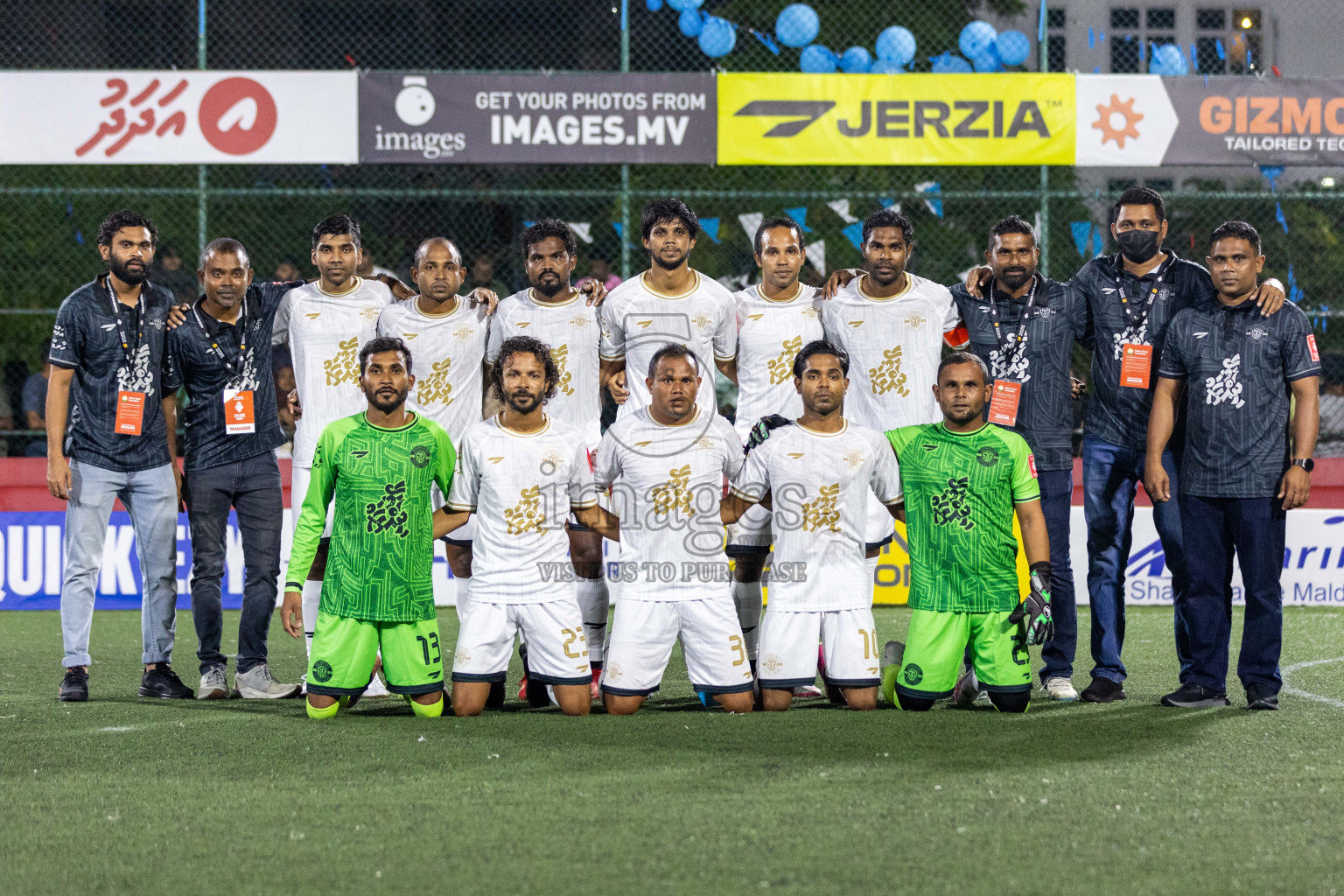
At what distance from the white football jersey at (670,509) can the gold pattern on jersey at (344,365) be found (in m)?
1.33

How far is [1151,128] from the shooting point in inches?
496

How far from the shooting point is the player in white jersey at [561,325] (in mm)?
6797

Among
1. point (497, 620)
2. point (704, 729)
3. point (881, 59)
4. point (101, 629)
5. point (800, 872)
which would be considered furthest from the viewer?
point (881, 59)

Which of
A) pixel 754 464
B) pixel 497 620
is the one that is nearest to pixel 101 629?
pixel 497 620

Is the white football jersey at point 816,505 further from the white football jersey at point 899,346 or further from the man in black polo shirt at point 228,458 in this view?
the man in black polo shirt at point 228,458

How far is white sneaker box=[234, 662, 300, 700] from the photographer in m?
6.70

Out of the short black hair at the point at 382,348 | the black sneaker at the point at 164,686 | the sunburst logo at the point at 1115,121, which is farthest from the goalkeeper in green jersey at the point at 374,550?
the sunburst logo at the point at 1115,121

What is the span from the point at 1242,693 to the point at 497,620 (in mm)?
3287

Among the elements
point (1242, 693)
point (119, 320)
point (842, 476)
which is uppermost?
point (119, 320)

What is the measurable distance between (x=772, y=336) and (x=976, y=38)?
10990mm

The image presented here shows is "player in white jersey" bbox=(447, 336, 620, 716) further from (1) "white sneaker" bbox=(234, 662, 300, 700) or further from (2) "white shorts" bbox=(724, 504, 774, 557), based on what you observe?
(1) "white sneaker" bbox=(234, 662, 300, 700)

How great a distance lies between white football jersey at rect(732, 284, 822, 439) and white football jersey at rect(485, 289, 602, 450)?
0.69 m

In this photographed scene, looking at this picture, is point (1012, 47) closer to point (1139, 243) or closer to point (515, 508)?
point (1139, 243)

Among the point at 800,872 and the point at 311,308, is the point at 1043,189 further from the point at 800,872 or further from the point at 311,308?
the point at 800,872
